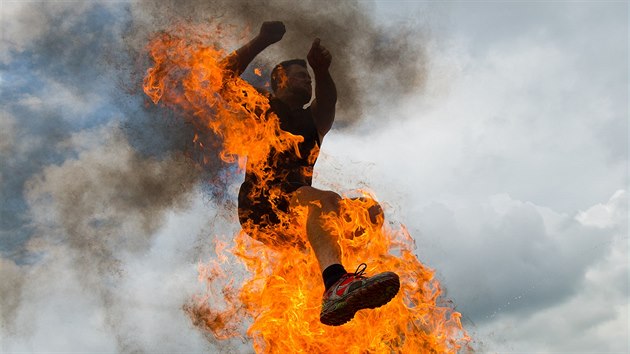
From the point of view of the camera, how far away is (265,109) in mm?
6852

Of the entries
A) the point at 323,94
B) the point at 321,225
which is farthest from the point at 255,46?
the point at 321,225

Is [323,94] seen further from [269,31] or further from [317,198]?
[317,198]

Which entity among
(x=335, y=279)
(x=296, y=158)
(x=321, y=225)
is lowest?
(x=335, y=279)

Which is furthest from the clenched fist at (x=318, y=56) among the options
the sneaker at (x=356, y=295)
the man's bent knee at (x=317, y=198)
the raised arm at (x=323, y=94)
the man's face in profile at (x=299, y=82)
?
the sneaker at (x=356, y=295)

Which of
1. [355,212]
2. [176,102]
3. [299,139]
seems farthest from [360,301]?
[176,102]

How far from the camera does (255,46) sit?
652 cm

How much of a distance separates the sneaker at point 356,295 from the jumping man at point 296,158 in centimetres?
24

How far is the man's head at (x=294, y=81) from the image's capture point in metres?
7.00

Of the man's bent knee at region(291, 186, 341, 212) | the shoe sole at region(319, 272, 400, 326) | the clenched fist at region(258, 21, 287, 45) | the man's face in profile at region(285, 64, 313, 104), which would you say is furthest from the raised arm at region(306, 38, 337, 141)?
the shoe sole at region(319, 272, 400, 326)

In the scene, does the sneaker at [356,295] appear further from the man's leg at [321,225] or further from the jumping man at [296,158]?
the man's leg at [321,225]

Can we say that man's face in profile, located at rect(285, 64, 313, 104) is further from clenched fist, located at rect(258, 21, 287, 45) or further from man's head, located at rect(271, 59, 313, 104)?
clenched fist, located at rect(258, 21, 287, 45)

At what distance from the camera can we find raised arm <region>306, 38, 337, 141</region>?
6.27 m

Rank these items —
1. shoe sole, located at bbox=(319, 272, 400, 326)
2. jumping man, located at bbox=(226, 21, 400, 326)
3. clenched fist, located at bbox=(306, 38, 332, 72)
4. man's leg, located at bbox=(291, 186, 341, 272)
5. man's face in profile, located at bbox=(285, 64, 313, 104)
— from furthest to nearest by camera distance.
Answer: man's face in profile, located at bbox=(285, 64, 313, 104), clenched fist, located at bbox=(306, 38, 332, 72), jumping man, located at bbox=(226, 21, 400, 326), man's leg, located at bbox=(291, 186, 341, 272), shoe sole, located at bbox=(319, 272, 400, 326)

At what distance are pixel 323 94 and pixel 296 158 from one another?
828 millimetres
